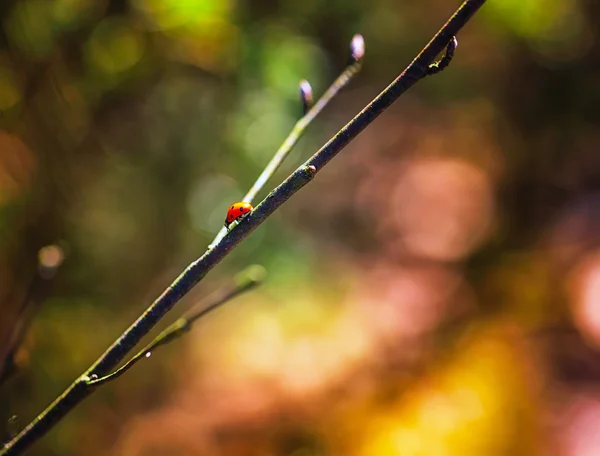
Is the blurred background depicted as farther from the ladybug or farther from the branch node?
the branch node

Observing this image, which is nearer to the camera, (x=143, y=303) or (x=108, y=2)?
(x=108, y=2)

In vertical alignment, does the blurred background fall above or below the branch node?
above

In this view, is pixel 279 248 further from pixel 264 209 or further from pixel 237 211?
pixel 264 209

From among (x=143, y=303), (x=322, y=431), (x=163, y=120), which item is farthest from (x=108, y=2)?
(x=322, y=431)

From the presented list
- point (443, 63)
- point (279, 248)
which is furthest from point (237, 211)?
point (279, 248)

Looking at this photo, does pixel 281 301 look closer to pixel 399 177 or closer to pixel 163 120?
pixel 163 120

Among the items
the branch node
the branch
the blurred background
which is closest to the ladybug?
the branch
